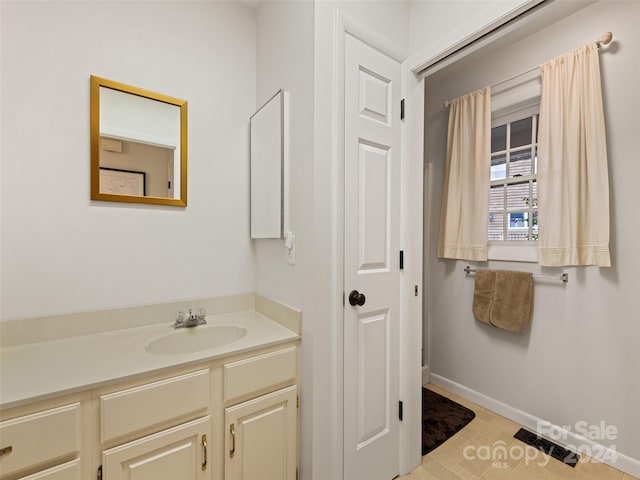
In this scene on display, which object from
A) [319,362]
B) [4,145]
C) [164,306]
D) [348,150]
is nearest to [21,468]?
[164,306]

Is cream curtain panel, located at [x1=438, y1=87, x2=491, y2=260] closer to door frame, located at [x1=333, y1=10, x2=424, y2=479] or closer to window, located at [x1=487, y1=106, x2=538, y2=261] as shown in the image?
window, located at [x1=487, y1=106, x2=538, y2=261]

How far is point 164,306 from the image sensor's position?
1.56 meters

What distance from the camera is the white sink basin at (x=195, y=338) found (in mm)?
1396

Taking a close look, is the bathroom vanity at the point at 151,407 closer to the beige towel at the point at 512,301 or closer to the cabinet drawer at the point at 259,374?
the cabinet drawer at the point at 259,374

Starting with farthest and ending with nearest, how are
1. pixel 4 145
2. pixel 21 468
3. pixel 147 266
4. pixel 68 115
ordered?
1. pixel 147 266
2. pixel 68 115
3. pixel 4 145
4. pixel 21 468

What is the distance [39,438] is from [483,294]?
8.18ft

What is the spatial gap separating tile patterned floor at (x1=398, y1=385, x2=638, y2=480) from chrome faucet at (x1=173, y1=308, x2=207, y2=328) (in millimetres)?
1420

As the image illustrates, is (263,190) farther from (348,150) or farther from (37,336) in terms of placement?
(37,336)

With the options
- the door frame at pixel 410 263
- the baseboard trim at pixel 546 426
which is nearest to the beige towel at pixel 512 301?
the baseboard trim at pixel 546 426

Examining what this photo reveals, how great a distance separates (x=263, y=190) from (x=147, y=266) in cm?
75

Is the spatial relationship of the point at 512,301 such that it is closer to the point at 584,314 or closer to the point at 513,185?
the point at 584,314

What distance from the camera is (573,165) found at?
66.9 inches

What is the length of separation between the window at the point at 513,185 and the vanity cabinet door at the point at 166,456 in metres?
2.20

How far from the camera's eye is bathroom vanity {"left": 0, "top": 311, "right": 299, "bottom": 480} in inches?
34.6
